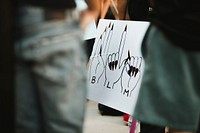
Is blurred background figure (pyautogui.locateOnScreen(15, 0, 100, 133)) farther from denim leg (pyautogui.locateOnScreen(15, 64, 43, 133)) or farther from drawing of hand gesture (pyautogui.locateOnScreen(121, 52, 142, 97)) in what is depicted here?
drawing of hand gesture (pyautogui.locateOnScreen(121, 52, 142, 97))

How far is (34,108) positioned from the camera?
0.90 metres

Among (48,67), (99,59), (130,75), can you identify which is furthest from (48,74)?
(99,59)

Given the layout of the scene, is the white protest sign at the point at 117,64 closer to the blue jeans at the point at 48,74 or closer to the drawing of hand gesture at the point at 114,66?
the drawing of hand gesture at the point at 114,66

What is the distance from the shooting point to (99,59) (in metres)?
2.24

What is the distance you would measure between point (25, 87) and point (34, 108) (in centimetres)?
6

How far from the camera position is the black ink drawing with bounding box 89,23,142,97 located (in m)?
1.97

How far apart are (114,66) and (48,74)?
4.19 ft

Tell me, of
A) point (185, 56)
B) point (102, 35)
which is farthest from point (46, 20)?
point (102, 35)

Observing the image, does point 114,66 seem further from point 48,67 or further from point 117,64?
point 48,67

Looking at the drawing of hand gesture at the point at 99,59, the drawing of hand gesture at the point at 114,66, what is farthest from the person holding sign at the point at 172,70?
the drawing of hand gesture at the point at 99,59

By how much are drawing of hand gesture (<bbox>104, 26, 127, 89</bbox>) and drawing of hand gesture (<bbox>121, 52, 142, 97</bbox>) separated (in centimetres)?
6

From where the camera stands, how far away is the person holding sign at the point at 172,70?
3.10ft

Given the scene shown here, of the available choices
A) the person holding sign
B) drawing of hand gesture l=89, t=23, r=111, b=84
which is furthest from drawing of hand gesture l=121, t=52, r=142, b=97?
the person holding sign

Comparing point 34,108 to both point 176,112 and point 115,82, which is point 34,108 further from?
point 115,82
